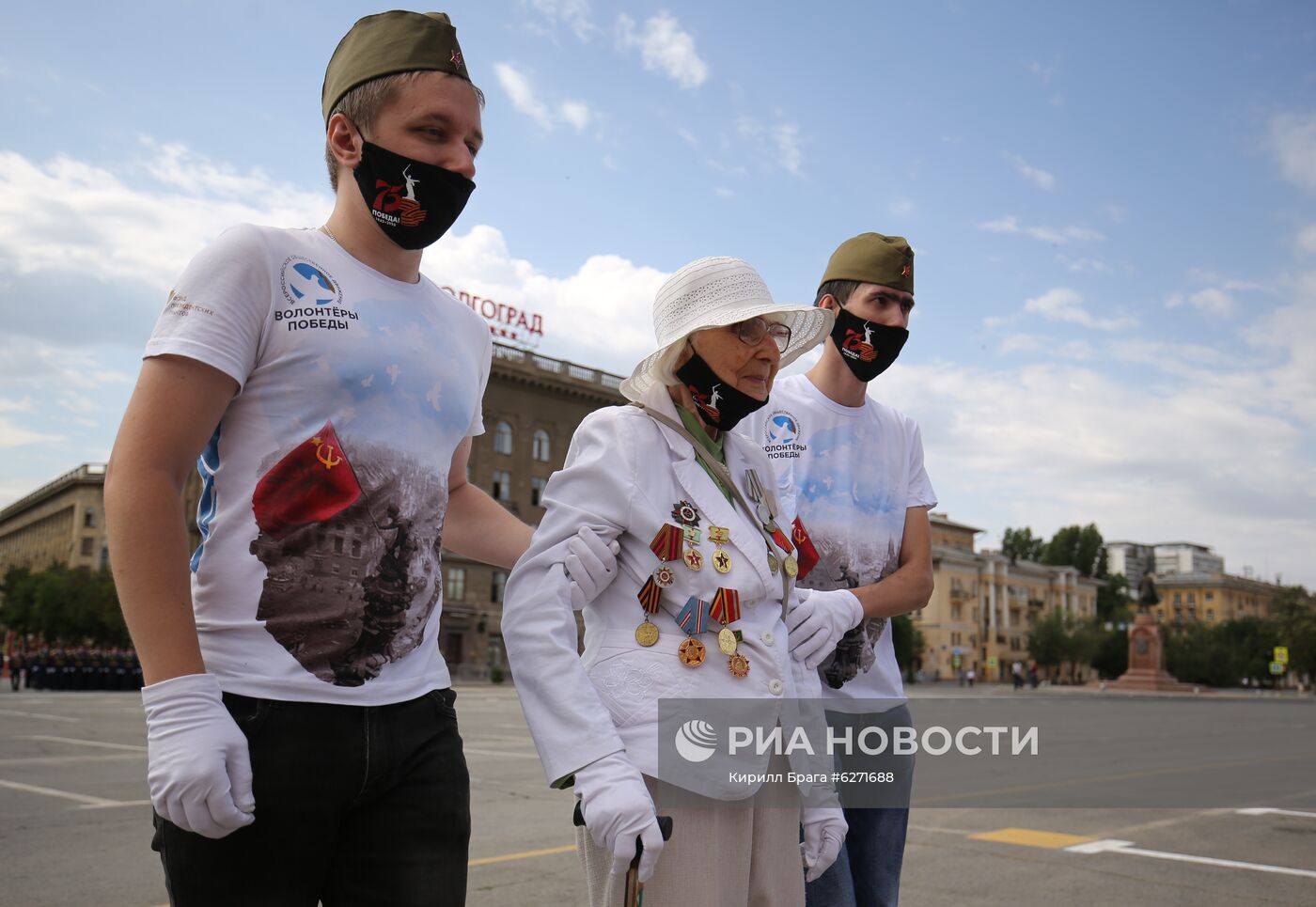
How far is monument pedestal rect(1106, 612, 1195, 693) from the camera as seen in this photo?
62.1 m

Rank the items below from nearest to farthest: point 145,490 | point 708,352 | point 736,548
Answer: point 145,490
point 736,548
point 708,352

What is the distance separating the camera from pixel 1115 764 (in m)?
15.1

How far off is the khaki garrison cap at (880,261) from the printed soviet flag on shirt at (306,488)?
211cm

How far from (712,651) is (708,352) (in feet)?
2.41

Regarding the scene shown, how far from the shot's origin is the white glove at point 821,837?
2572mm

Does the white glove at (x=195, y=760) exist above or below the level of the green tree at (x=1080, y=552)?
below

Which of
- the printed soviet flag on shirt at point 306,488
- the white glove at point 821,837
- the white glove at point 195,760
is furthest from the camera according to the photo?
the white glove at point 821,837

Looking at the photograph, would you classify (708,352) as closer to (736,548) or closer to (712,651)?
(736,548)

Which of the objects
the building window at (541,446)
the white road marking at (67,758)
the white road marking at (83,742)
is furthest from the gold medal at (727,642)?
the building window at (541,446)

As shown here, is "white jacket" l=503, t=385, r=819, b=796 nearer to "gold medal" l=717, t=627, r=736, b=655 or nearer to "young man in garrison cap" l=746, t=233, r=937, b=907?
"gold medal" l=717, t=627, r=736, b=655

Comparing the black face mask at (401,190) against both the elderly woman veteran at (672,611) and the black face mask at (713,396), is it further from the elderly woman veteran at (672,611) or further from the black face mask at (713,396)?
the black face mask at (713,396)

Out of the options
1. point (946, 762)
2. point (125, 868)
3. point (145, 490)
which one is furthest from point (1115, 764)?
point (145, 490)

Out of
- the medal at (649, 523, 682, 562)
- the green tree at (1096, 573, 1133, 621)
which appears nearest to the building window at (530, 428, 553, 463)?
the medal at (649, 523, 682, 562)

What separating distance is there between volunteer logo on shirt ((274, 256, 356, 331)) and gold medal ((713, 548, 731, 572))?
3.04 feet
